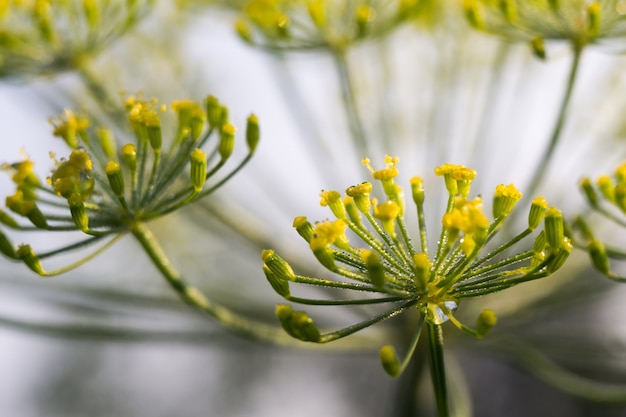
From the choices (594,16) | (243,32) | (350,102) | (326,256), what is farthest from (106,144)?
(594,16)

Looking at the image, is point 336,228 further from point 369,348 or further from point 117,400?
point 117,400

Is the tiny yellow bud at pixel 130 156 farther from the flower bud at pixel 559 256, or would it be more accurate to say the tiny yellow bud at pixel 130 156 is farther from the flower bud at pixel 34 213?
the flower bud at pixel 559 256

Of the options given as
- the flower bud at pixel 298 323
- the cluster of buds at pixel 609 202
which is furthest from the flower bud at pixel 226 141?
the cluster of buds at pixel 609 202

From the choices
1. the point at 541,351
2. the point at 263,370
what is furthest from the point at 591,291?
the point at 263,370

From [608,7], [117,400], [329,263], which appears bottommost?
[117,400]

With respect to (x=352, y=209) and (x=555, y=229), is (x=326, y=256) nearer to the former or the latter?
(x=352, y=209)

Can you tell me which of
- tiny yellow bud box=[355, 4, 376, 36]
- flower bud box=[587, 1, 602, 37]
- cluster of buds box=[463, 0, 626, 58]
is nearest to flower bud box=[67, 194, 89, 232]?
tiny yellow bud box=[355, 4, 376, 36]
